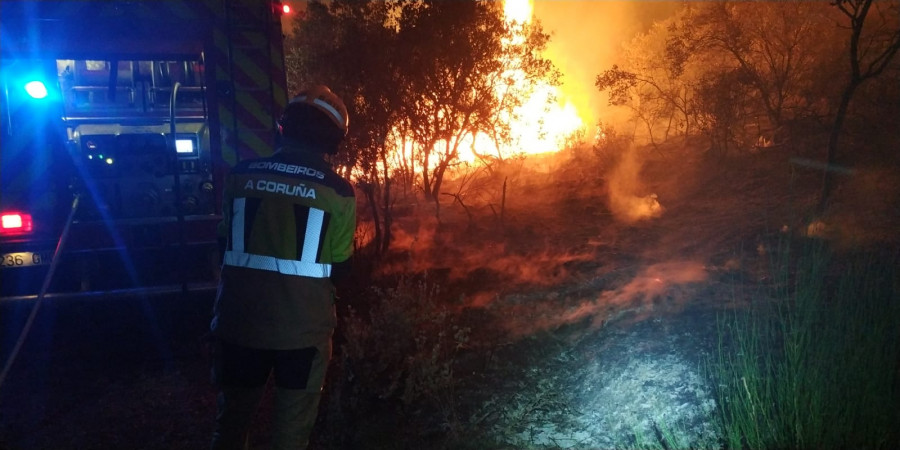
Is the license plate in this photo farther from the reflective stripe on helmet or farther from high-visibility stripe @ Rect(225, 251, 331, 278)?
the reflective stripe on helmet

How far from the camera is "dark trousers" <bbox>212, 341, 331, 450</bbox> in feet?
8.02

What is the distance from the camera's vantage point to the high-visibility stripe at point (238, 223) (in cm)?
243

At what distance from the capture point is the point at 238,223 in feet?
8.03

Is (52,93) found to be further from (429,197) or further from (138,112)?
(429,197)

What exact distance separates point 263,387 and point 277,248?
63 cm

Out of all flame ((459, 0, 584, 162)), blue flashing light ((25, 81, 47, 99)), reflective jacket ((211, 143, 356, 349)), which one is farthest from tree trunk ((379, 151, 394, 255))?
reflective jacket ((211, 143, 356, 349))

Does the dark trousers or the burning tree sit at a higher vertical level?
the burning tree

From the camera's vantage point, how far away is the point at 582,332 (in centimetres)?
448

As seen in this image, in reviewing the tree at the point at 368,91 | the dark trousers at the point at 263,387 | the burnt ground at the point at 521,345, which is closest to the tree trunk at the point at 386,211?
the tree at the point at 368,91

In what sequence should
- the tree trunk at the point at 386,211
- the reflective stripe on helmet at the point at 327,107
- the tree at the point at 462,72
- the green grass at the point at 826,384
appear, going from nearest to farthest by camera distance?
1. the reflective stripe on helmet at the point at 327,107
2. the green grass at the point at 826,384
3. the tree trunk at the point at 386,211
4. the tree at the point at 462,72

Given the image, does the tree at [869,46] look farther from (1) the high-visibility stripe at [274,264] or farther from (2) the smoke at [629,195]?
(1) the high-visibility stripe at [274,264]

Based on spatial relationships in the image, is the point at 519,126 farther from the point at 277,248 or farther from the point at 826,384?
the point at 277,248

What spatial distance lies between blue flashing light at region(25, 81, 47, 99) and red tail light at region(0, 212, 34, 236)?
0.99 meters

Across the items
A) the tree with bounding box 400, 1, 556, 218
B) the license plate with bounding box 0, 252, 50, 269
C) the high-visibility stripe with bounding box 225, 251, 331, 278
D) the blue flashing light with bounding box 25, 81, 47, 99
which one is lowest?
the license plate with bounding box 0, 252, 50, 269
